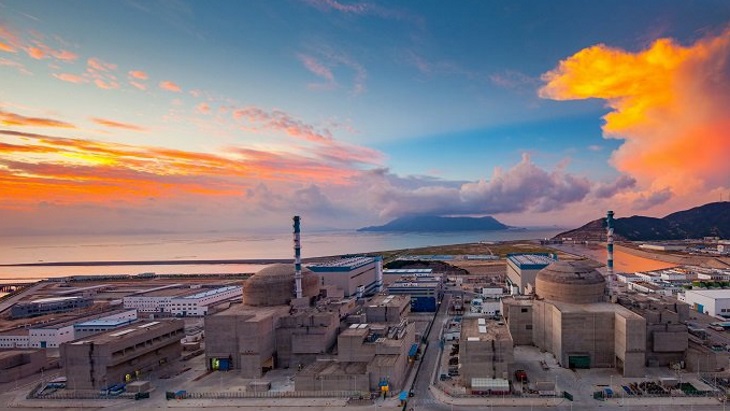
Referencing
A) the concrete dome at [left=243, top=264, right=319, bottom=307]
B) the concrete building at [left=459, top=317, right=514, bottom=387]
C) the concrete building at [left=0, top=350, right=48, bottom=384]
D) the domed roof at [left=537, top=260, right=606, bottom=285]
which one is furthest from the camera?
the concrete dome at [left=243, top=264, right=319, bottom=307]

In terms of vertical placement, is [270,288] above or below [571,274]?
below

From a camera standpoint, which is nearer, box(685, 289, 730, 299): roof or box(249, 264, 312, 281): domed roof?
box(249, 264, 312, 281): domed roof

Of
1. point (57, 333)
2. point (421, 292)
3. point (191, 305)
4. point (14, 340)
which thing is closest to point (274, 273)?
point (421, 292)

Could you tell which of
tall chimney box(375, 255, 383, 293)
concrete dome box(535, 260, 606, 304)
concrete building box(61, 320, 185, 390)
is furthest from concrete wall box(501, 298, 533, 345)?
tall chimney box(375, 255, 383, 293)

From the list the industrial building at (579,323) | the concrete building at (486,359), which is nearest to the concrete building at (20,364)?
the concrete building at (486,359)

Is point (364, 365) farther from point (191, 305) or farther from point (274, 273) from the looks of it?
point (191, 305)

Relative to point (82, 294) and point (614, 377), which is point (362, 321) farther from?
point (82, 294)

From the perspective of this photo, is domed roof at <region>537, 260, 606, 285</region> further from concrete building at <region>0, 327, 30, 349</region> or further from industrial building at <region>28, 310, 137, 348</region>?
concrete building at <region>0, 327, 30, 349</region>

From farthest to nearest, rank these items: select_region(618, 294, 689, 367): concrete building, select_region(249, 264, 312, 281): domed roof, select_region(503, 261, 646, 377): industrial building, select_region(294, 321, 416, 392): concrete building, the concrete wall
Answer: select_region(249, 264, 312, 281): domed roof, the concrete wall, select_region(618, 294, 689, 367): concrete building, select_region(503, 261, 646, 377): industrial building, select_region(294, 321, 416, 392): concrete building
